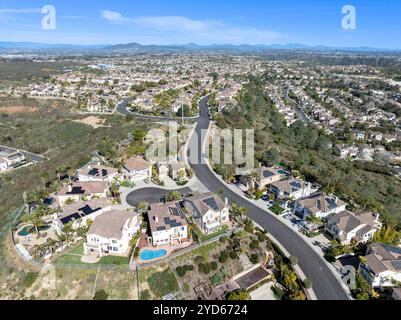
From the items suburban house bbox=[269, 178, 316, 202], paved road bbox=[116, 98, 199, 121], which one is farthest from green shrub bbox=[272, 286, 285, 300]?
paved road bbox=[116, 98, 199, 121]

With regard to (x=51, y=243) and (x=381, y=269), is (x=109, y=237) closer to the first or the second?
Result: (x=51, y=243)

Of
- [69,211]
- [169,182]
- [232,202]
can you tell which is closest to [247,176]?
[232,202]

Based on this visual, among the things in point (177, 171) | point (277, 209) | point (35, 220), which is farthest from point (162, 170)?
point (35, 220)

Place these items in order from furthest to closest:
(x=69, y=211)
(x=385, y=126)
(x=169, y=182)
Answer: (x=385, y=126), (x=169, y=182), (x=69, y=211)

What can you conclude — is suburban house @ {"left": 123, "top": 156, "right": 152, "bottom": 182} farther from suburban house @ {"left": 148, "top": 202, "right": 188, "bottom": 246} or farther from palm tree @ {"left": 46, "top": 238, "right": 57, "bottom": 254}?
palm tree @ {"left": 46, "top": 238, "right": 57, "bottom": 254}

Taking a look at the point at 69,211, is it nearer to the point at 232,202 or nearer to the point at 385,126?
the point at 232,202
